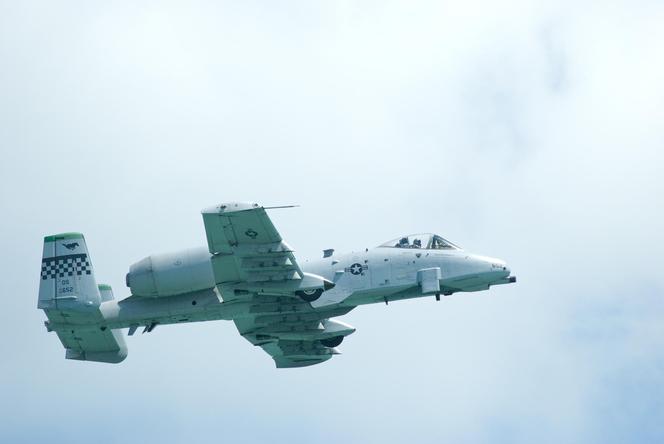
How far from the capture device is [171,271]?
52406 millimetres

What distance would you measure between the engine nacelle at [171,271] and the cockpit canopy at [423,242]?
24.6 ft

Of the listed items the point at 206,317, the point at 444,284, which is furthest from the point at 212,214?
the point at 444,284

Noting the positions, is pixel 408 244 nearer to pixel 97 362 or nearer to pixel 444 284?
pixel 444 284

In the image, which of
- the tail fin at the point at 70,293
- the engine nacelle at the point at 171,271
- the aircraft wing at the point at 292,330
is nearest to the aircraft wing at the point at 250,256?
the engine nacelle at the point at 171,271

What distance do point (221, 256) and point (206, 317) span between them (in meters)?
3.99

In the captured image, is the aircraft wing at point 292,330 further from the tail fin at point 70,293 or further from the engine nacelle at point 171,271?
the tail fin at point 70,293

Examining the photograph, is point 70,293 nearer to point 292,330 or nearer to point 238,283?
point 238,283

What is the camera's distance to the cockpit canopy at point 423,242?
178ft

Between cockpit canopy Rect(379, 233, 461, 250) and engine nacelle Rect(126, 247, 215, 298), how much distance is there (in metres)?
7.49

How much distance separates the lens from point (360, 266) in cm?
5366

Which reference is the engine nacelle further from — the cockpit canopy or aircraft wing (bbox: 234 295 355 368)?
the cockpit canopy

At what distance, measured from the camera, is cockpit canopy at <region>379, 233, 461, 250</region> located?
54281mm

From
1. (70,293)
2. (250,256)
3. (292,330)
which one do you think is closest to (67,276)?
(70,293)

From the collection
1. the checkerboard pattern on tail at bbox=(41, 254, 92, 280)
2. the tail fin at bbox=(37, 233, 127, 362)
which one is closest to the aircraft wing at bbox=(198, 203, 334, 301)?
the tail fin at bbox=(37, 233, 127, 362)
